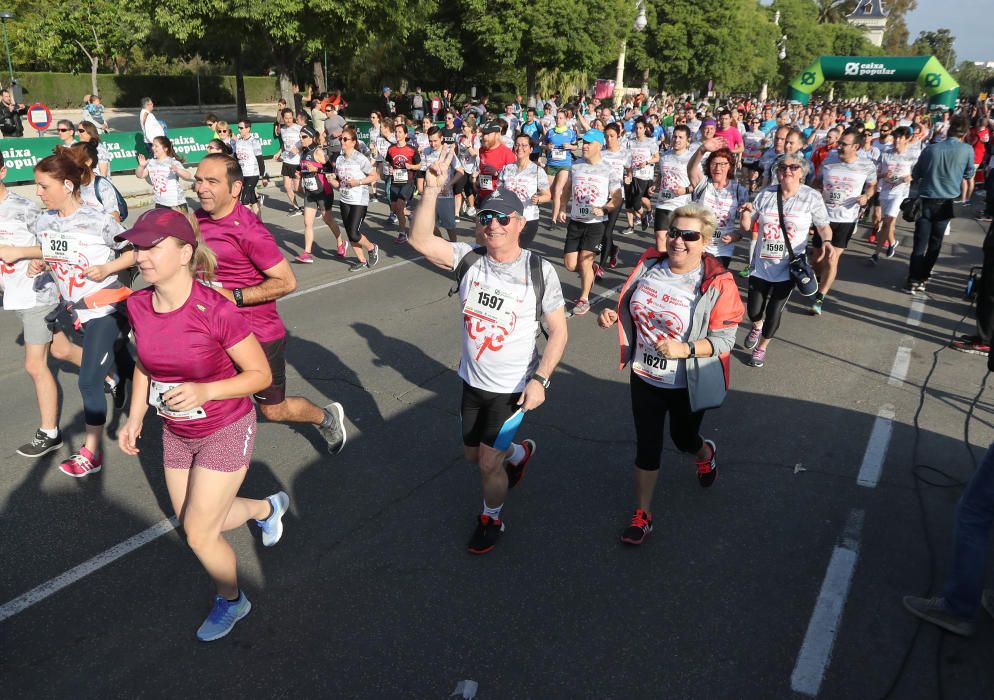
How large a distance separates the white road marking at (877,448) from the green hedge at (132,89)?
41307 millimetres

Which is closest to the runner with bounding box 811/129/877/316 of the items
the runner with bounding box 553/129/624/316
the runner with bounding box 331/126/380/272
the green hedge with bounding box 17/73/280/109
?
the runner with bounding box 553/129/624/316

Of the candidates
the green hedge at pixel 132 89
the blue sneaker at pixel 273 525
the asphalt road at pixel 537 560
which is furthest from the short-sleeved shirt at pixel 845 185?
the green hedge at pixel 132 89

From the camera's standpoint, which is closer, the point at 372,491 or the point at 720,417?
the point at 372,491

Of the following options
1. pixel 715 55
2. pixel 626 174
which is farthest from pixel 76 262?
pixel 715 55

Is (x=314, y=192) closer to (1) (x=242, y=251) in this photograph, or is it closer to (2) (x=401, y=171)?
(2) (x=401, y=171)

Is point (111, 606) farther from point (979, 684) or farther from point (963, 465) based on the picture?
point (963, 465)

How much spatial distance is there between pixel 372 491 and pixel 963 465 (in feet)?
13.2

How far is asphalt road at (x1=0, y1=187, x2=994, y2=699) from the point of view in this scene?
10.3ft

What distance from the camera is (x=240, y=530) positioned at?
414 centimetres

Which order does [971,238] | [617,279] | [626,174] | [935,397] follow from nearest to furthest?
[935,397] → [617,279] → [626,174] → [971,238]

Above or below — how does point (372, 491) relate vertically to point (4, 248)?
below

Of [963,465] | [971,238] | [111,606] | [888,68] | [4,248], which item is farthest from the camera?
[888,68]

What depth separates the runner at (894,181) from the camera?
1055 cm

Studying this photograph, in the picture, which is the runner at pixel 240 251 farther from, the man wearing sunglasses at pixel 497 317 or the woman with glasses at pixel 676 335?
the woman with glasses at pixel 676 335
